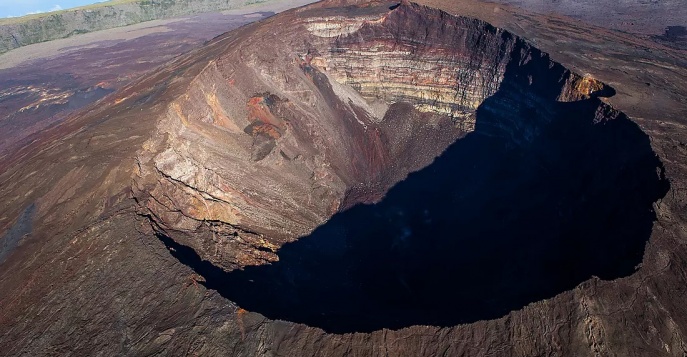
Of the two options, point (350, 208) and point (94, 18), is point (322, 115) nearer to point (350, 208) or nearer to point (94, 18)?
point (350, 208)

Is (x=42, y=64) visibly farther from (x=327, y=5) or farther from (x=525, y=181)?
(x=525, y=181)

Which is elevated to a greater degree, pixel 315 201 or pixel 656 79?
pixel 656 79

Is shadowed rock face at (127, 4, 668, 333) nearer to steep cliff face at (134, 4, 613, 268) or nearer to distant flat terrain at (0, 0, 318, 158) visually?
steep cliff face at (134, 4, 613, 268)

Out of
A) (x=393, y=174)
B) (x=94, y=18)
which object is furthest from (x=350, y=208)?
(x=94, y=18)

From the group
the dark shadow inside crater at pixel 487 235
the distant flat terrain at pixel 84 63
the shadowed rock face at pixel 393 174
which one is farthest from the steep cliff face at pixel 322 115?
the distant flat terrain at pixel 84 63

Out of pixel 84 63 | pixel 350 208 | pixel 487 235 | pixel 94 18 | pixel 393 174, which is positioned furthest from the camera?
pixel 94 18

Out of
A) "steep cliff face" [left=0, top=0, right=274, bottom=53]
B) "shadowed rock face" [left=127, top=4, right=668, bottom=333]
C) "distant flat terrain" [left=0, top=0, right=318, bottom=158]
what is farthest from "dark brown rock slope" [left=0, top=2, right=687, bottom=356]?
"steep cliff face" [left=0, top=0, right=274, bottom=53]

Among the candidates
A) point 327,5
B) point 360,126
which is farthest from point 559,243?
point 327,5
